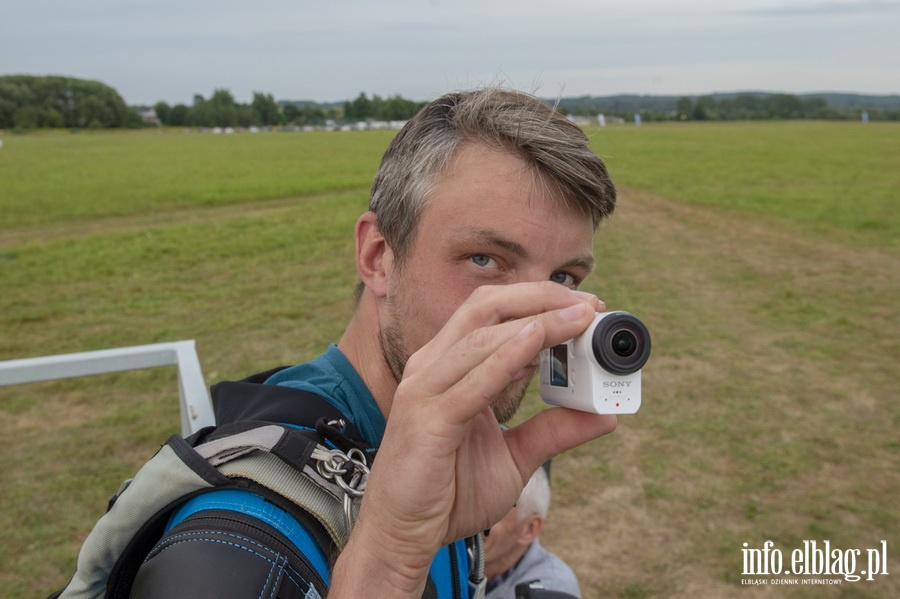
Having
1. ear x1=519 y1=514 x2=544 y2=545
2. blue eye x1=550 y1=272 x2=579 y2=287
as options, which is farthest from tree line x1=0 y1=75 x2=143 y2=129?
blue eye x1=550 y1=272 x2=579 y2=287

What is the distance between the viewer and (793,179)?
29.0 m

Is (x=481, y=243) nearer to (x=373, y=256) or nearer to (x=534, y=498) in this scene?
(x=373, y=256)

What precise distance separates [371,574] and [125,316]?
11.3 meters

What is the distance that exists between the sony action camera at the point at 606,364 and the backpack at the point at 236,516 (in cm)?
52

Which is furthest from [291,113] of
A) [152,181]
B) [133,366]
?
[133,366]

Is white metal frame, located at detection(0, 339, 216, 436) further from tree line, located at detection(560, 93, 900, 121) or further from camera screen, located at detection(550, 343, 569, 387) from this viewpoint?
tree line, located at detection(560, 93, 900, 121)

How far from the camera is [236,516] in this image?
1431 millimetres

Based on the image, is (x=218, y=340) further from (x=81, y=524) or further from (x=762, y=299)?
(x=762, y=299)

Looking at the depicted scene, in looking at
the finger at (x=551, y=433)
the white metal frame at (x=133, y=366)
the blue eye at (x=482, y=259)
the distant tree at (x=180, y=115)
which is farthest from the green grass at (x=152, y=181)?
the distant tree at (x=180, y=115)

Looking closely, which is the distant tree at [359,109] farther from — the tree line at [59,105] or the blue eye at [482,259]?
the blue eye at [482,259]

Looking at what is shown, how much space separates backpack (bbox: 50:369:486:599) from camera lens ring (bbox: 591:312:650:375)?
592 mm

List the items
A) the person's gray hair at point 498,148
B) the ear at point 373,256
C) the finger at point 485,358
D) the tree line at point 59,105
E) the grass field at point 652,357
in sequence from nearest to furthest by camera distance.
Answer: the finger at point 485,358 < the person's gray hair at point 498,148 < the ear at point 373,256 < the grass field at point 652,357 < the tree line at point 59,105

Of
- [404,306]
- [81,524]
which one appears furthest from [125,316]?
[404,306]

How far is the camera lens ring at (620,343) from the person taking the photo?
4.92 feet
